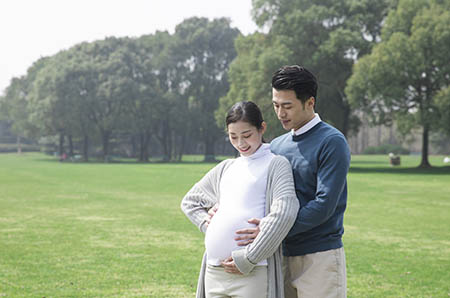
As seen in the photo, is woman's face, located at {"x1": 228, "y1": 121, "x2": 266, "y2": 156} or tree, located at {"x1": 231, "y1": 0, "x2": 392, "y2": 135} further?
tree, located at {"x1": 231, "y1": 0, "x2": 392, "y2": 135}

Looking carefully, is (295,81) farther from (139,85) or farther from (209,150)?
(209,150)

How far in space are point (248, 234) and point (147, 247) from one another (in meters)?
6.25

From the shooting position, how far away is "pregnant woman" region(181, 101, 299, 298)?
2.76m

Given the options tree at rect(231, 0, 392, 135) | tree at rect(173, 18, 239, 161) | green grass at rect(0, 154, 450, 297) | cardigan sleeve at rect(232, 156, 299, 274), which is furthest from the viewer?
tree at rect(173, 18, 239, 161)

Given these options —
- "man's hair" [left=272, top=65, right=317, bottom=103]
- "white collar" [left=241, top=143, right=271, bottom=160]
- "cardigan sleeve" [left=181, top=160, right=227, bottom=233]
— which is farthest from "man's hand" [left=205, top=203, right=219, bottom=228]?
"man's hair" [left=272, top=65, right=317, bottom=103]

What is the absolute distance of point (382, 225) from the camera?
1116cm

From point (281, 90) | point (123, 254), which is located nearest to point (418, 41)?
point (123, 254)

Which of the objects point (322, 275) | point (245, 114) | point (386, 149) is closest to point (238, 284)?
point (322, 275)

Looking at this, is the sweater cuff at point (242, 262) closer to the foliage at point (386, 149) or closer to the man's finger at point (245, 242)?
the man's finger at point (245, 242)

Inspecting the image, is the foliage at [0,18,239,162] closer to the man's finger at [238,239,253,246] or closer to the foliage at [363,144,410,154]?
the foliage at [363,144,410,154]

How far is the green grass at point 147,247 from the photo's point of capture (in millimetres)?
6438

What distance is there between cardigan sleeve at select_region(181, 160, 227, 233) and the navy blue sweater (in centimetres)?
41

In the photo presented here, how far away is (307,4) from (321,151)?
36.4 m

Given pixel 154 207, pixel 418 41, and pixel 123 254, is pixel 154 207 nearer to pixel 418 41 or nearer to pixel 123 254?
pixel 123 254
